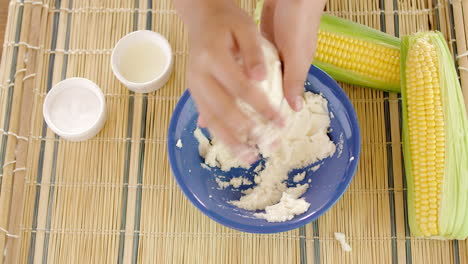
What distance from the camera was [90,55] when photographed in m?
1.33

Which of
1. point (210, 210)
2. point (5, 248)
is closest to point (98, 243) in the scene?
point (5, 248)

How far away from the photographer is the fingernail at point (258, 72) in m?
0.71

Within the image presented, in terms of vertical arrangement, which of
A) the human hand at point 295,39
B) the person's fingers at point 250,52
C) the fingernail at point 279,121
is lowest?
the fingernail at point 279,121

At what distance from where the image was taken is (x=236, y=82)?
0.71 m

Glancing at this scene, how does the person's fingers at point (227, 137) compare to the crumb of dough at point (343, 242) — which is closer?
the person's fingers at point (227, 137)

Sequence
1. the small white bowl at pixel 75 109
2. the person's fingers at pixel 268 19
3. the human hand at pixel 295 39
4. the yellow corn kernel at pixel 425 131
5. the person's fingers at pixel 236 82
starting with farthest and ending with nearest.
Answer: the small white bowl at pixel 75 109 → the yellow corn kernel at pixel 425 131 → the person's fingers at pixel 268 19 → the human hand at pixel 295 39 → the person's fingers at pixel 236 82

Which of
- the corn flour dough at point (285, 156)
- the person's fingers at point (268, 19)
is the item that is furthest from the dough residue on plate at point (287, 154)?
the person's fingers at point (268, 19)

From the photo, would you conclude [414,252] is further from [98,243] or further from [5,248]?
[5,248]

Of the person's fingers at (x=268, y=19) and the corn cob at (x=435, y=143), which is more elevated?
the person's fingers at (x=268, y=19)

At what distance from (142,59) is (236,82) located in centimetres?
63

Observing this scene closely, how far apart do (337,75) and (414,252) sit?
0.49m

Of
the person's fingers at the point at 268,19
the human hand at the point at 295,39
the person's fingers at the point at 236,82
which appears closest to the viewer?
the person's fingers at the point at 236,82

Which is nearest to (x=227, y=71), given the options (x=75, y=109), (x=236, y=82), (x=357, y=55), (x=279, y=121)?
(x=236, y=82)

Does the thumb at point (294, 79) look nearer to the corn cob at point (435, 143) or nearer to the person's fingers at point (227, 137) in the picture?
the person's fingers at point (227, 137)
